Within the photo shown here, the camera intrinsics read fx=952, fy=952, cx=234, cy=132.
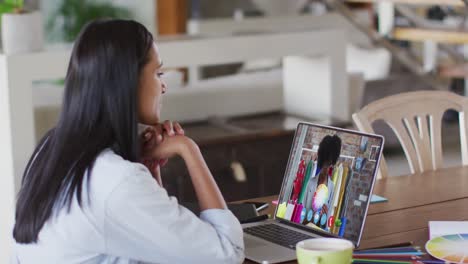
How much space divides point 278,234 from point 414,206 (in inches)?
17.7

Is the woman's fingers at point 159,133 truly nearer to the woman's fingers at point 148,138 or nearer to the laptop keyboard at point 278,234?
the woman's fingers at point 148,138

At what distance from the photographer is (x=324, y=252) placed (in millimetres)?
1729

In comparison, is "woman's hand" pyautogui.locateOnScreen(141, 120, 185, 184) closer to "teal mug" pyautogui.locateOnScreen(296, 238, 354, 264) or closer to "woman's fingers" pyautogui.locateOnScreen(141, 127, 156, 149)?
"woman's fingers" pyautogui.locateOnScreen(141, 127, 156, 149)

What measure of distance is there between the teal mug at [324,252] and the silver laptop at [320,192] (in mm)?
229

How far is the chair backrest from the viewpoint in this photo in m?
3.04

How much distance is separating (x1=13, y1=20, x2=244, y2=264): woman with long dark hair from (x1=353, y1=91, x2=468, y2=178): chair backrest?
1.26m

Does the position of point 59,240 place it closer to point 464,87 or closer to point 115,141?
point 115,141

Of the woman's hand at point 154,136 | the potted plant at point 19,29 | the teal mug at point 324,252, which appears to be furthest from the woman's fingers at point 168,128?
the potted plant at point 19,29

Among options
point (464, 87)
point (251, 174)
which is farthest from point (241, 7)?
point (251, 174)

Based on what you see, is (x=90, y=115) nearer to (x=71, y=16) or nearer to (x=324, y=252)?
(x=324, y=252)

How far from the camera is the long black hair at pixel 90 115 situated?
1815mm

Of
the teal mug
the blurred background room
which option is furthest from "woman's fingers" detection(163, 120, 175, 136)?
the blurred background room

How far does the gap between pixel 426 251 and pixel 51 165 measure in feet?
2.68

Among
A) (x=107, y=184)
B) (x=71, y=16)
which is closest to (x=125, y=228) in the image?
(x=107, y=184)
